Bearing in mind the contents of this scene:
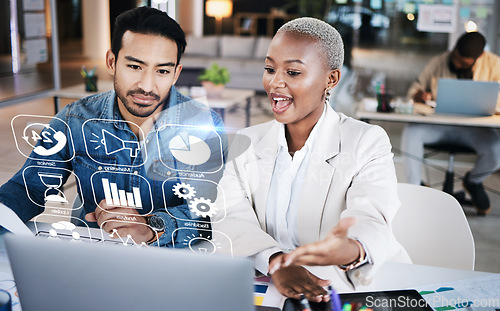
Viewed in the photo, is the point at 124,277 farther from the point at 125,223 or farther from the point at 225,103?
the point at 225,103

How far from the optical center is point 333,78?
4.47 feet

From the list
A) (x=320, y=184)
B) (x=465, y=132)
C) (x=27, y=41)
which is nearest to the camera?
(x=320, y=184)

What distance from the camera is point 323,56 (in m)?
1.31

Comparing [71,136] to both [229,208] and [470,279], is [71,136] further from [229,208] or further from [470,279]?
[470,279]

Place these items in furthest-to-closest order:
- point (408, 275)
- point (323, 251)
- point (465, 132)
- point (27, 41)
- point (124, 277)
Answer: point (27, 41) → point (465, 132) → point (408, 275) → point (323, 251) → point (124, 277)

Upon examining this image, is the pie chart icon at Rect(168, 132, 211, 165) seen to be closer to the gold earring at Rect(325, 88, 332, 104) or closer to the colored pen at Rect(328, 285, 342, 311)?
the gold earring at Rect(325, 88, 332, 104)

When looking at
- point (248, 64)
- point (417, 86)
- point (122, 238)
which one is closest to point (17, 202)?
point (122, 238)

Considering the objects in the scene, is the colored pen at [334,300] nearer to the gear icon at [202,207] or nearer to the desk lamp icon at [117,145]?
the gear icon at [202,207]

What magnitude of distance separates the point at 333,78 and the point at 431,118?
2.10m

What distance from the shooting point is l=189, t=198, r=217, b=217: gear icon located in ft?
4.25

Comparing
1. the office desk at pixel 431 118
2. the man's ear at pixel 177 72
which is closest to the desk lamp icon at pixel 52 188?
the man's ear at pixel 177 72

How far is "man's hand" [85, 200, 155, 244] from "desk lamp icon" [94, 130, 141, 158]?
0.45 feet

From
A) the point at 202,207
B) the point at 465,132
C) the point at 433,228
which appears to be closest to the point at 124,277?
the point at 202,207

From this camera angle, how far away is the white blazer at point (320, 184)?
1300 millimetres
